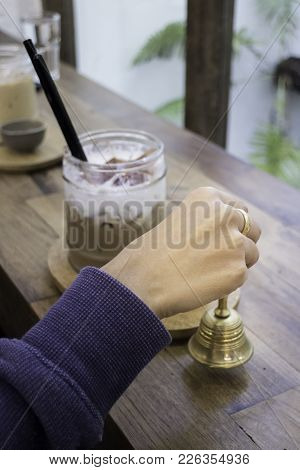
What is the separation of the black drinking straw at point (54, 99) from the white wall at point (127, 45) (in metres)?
0.94

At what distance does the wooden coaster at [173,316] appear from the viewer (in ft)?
1.96

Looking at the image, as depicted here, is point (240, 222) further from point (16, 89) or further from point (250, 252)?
point (16, 89)

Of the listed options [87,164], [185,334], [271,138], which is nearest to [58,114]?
[87,164]

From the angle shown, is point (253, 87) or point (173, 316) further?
point (253, 87)

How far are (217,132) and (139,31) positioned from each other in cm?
58

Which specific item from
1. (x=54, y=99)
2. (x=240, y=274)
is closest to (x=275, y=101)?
(x=54, y=99)

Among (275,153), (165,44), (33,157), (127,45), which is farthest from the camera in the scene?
(127,45)

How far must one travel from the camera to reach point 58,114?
661mm

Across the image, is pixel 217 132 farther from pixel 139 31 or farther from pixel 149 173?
pixel 149 173

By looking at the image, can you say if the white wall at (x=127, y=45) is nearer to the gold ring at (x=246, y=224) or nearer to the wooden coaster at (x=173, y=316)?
the wooden coaster at (x=173, y=316)

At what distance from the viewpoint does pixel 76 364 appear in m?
0.49

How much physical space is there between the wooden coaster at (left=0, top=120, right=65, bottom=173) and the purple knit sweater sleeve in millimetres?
503

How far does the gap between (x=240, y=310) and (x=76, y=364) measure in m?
0.21

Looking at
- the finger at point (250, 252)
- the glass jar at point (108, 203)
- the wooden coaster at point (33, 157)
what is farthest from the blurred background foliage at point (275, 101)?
the finger at point (250, 252)
